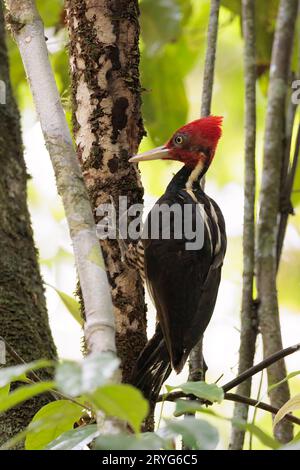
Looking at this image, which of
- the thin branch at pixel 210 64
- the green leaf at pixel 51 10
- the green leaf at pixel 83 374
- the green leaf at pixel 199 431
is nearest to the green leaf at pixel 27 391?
the green leaf at pixel 83 374

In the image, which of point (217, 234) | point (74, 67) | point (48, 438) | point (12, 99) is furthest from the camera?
point (12, 99)

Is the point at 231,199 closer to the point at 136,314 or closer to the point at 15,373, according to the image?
the point at 136,314

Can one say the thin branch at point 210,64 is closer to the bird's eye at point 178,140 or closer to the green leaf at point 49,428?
the bird's eye at point 178,140

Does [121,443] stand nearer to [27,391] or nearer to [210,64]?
[27,391]

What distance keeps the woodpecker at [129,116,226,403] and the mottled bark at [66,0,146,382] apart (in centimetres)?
8

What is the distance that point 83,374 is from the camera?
3.72ft

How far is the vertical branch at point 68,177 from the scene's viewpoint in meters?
1.57

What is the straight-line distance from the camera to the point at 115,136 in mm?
2689

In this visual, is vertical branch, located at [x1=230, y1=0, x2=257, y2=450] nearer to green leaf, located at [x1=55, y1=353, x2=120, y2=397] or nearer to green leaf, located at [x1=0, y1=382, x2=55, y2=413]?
green leaf, located at [x1=0, y1=382, x2=55, y2=413]

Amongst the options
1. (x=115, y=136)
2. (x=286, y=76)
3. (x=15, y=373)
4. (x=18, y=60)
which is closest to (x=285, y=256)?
(x=286, y=76)

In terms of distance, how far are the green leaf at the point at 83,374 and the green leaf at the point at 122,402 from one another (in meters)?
0.04

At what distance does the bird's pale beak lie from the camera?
274cm

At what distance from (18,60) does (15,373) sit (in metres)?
3.58

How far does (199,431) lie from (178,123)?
3.24m
